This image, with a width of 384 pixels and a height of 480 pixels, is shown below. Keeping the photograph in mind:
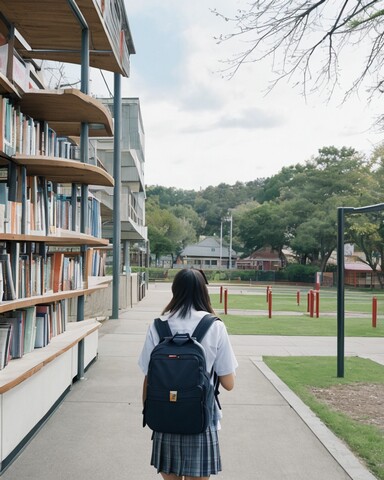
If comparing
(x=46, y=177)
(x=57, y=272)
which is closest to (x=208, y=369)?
(x=57, y=272)

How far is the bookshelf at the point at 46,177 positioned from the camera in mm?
5312

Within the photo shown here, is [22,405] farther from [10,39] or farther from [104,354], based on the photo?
[104,354]

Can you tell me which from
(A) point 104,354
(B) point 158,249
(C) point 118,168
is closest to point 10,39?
(A) point 104,354

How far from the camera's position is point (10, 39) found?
598 cm

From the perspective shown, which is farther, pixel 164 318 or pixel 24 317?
pixel 24 317

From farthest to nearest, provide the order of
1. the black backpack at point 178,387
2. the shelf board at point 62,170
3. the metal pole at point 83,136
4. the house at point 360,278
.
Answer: the house at point 360,278
the metal pole at point 83,136
the shelf board at point 62,170
the black backpack at point 178,387

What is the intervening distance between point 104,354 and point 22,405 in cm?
641

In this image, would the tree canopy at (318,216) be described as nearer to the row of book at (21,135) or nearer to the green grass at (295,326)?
the green grass at (295,326)

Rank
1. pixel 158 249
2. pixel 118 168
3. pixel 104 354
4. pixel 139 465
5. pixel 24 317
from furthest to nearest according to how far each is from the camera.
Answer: pixel 158 249, pixel 118 168, pixel 104 354, pixel 24 317, pixel 139 465

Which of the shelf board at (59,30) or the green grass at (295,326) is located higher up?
the shelf board at (59,30)

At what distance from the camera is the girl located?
327 centimetres

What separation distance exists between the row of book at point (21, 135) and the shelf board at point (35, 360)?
6.21 feet

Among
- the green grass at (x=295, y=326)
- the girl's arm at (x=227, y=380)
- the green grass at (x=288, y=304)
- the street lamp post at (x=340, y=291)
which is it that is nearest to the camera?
the girl's arm at (x=227, y=380)

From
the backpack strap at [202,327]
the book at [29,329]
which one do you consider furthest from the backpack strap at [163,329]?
the book at [29,329]
